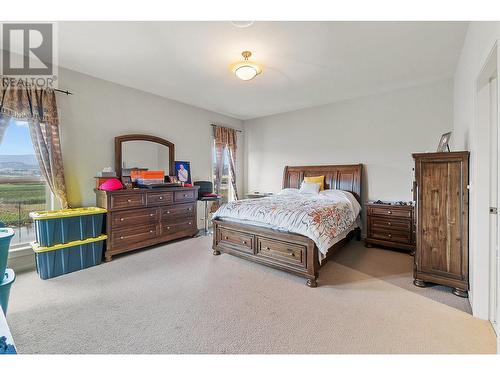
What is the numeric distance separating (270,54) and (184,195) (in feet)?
9.04

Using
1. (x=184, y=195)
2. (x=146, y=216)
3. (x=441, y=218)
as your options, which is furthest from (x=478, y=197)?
(x=146, y=216)

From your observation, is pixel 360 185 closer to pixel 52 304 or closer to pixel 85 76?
pixel 52 304

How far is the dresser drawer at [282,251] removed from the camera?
262cm

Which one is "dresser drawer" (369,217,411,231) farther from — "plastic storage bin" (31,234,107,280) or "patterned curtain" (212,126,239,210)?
"plastic storage bin" (31,234,107,280)

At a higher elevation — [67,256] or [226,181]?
[226,181]

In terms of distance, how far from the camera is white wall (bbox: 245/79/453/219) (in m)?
3.73

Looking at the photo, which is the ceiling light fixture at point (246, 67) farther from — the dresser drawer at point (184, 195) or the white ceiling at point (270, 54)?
the dresser drawer at point (184, 195)

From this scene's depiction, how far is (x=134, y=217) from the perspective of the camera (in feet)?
11.5

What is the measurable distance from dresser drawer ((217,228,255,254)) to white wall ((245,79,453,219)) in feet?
8.55

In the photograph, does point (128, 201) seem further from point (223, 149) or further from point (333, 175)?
point (333, 175)

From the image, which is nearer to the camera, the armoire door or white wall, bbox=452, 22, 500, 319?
white wall, bbox=452, 22, 500, 319

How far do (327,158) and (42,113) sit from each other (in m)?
4.81

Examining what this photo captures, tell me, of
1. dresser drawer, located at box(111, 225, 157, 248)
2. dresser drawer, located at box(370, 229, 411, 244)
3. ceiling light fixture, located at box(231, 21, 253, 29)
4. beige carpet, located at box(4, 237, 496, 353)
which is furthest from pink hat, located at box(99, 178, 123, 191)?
dresser drawer, located at box(370, 229, 411, 244)

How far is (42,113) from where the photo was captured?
299 centimetres
